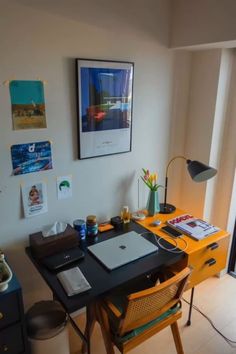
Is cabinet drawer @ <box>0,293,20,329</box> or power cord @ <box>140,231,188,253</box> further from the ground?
power cord @ <box>140,231,188,253</box>

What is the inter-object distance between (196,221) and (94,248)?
0.78 metres

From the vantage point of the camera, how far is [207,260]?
5.77 feet

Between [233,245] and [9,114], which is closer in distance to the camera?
[9,114]

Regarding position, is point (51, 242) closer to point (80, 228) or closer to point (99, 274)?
point (80, 228)

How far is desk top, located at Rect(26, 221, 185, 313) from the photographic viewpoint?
1.28 meters

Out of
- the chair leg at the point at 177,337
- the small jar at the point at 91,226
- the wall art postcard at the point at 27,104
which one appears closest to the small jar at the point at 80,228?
the small jar at the point at 91,226

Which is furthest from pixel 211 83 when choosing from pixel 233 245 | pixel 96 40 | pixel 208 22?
pixel 233 245

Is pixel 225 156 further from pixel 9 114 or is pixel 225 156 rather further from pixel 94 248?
pixel 9 114

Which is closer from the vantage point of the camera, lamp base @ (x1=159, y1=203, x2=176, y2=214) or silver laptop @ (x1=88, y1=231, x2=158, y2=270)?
silver laptop @ (x1=88, y1=231, x2=158, y2=270)

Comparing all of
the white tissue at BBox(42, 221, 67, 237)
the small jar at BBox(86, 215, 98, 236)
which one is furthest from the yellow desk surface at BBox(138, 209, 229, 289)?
the white tissue at BBox(42, 221, 67, 237)

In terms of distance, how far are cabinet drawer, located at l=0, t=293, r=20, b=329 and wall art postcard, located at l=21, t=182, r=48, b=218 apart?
1.61 ft

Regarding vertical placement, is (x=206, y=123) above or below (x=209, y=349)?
above

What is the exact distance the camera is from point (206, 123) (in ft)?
6.95

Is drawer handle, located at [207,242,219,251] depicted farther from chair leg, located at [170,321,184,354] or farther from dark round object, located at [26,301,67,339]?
dark round object, located at [26,301,67,339]
